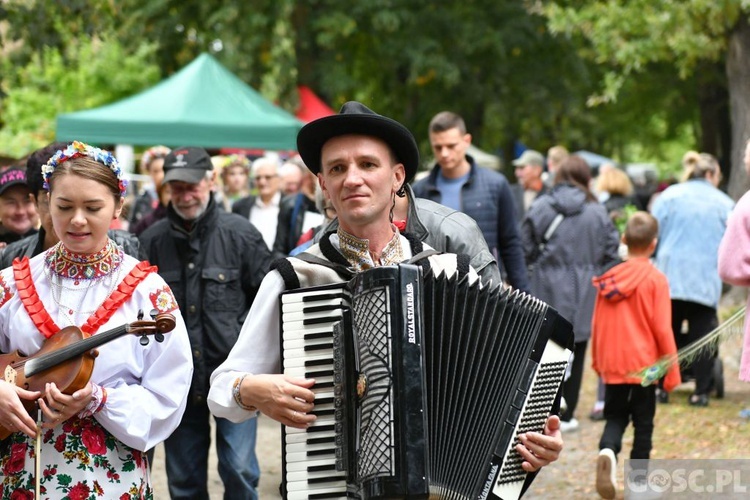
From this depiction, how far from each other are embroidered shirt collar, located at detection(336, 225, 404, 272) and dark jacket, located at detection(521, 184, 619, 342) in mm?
6173

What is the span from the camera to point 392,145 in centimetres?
365

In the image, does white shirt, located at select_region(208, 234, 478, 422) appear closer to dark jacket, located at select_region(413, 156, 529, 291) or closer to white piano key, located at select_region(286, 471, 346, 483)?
white piano key, located at select_region(286, 471, 346, 483)

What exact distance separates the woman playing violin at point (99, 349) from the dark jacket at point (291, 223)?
475cm

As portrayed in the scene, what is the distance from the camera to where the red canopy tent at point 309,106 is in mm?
21156

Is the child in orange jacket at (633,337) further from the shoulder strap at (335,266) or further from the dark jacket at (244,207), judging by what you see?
the shoulder strap at (335,266)

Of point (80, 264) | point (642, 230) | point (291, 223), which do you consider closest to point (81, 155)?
point (80, 264)

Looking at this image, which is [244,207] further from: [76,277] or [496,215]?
[76,277]

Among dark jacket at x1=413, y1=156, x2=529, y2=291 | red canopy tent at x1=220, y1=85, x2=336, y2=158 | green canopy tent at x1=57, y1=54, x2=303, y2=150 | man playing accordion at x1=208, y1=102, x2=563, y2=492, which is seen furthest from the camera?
red canopy tent at x1=220, y1=85, x2=336, y2=158

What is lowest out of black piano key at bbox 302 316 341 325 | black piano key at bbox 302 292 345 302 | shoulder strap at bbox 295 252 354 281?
black piano key at bbox 302 316 341 325

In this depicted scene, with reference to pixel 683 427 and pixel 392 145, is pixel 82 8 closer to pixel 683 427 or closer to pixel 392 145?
pixel 683 427

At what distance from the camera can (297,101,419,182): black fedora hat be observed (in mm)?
3574

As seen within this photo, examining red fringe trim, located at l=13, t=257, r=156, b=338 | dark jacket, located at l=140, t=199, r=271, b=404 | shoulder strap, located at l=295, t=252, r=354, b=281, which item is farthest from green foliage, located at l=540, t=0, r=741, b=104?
shoulder strap, located at l=295, t=252, r=354, b=281

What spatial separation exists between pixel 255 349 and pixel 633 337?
4630mm

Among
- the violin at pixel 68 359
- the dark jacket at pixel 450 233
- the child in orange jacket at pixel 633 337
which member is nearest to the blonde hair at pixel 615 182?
the child in orange jacket at pixel 633 337
